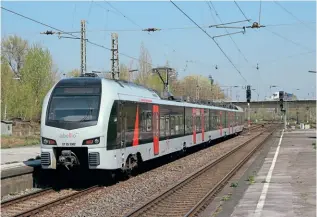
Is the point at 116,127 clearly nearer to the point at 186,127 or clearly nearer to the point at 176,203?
the point at 176,203

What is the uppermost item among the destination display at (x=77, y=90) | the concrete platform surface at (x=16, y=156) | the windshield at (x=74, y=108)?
the destination display at (x=77, y=90)

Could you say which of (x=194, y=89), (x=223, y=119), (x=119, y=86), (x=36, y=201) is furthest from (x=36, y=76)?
(x=36, y=201)

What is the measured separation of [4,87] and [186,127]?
34.8m

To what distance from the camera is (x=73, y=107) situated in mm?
14141

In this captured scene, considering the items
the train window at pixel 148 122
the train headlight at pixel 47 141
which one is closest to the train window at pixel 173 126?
the train window at pixel 148 122

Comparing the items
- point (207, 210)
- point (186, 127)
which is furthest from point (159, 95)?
point (207, 210)

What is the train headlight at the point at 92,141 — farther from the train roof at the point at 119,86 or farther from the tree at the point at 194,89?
the tree at the point at 194,89

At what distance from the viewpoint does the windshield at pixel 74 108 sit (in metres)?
13.9

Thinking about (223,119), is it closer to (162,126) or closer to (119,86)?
(162,126)

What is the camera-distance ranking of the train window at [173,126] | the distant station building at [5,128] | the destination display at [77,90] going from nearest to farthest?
the destination display at [77,90] → the train window at [173,126] → the distant station building at [5,128]

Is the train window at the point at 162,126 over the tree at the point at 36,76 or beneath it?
beneath

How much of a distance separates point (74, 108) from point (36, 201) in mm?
2850

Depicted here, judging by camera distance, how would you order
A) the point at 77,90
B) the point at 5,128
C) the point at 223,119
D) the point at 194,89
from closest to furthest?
the point at 77,90
the point at 223,119
the point at 5,128
the point at 194,89

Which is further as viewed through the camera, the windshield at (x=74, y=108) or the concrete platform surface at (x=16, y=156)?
the concrete platform surface at (x=16, y=156)
